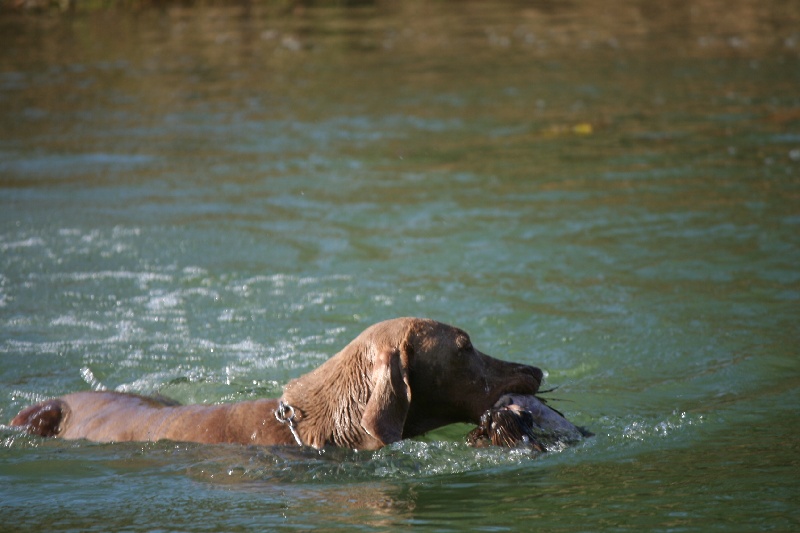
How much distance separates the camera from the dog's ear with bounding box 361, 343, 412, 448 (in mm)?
6473

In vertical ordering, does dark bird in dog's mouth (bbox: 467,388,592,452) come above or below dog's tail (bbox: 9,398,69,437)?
above

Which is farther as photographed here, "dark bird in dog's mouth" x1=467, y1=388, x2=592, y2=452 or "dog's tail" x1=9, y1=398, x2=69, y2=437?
"dog's tail" x1=9, y1=398, x2=69, y2=437

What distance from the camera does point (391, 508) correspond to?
20.0 feet

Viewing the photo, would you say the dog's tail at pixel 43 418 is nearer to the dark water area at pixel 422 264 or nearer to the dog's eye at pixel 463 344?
the dark water area at pixel 422 264

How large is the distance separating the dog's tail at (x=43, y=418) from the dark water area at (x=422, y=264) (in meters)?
0.10

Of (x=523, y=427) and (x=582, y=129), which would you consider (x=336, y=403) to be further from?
(x=582, y=129)

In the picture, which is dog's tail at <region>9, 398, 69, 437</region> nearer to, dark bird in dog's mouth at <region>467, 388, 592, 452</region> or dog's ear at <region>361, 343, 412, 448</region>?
dog's ear at <region>361, 343, 412, 448</region>

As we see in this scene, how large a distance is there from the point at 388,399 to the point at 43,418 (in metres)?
2.66

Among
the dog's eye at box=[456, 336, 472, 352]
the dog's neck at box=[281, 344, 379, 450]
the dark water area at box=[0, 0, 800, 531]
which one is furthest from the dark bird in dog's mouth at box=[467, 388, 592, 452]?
the dog's neck at box=[281, 344, 379, 450]

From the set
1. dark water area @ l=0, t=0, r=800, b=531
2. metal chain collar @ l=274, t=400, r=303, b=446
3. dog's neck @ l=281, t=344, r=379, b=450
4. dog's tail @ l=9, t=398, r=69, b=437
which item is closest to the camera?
dark water area @ l=0, t=0, r=800, b=531

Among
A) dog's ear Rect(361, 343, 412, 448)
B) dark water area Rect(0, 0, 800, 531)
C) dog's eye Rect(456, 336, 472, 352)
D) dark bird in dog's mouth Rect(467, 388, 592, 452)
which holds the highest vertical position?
dog's eye Rect(456, 336, 472, 352)

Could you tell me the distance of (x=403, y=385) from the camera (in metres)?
6.57

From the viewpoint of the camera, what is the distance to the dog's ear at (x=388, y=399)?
21.2ft

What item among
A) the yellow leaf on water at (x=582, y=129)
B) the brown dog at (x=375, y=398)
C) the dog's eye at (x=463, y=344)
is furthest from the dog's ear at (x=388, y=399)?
the yellow leaf on water at (x=582, y=129)
